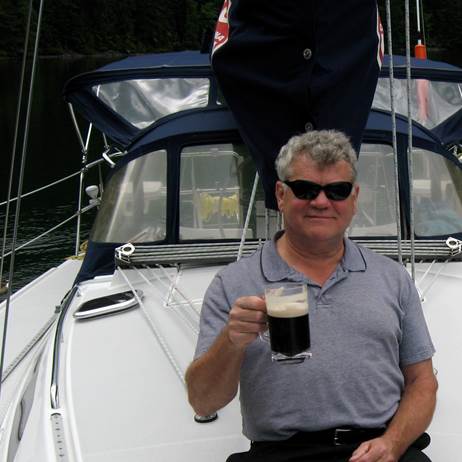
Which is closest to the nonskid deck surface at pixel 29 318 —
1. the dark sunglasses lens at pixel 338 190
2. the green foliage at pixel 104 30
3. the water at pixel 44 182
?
the dark sunglasses lens at pixel 338 190

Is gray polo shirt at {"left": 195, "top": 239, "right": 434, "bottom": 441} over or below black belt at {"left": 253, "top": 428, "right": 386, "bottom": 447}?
over

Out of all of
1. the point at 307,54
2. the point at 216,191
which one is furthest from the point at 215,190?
the point at 307,54

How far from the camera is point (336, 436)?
1904 millimetres

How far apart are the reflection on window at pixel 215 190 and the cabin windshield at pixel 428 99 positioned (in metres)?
1.31

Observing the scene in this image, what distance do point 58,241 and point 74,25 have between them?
177ft

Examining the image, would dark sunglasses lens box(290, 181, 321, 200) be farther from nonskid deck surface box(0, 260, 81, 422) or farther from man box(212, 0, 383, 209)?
nonskid deck surface box(0, 260, 81, 422)

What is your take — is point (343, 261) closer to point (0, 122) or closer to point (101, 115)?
point (101, 115)

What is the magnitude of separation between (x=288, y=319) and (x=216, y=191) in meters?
2.24

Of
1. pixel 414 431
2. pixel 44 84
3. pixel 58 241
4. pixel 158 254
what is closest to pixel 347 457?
pixel 414 431

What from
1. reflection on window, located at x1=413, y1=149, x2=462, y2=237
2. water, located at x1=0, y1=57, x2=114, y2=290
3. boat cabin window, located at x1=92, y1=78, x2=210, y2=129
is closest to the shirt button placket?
reflection on window, located at x1=413, y1=149, x2=462, y2=237

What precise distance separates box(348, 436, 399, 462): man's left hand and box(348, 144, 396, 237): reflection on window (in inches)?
75.3

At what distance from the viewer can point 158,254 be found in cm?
344

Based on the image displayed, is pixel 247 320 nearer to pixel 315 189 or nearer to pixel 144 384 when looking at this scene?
pixel 315 189

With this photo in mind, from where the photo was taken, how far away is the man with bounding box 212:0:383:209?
2.63 m
